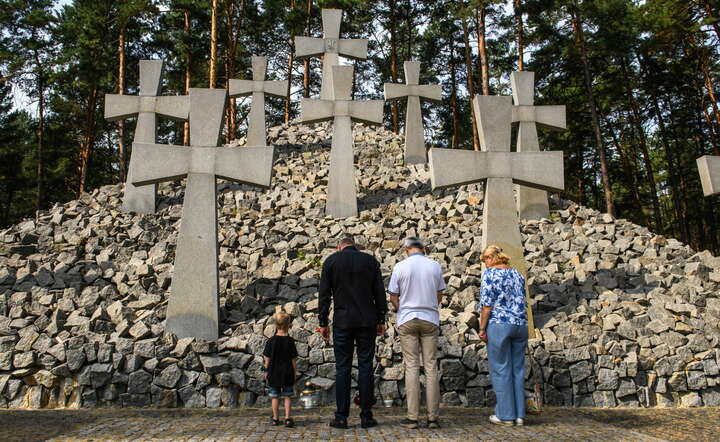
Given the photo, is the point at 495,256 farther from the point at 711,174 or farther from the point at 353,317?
the point at 711,174

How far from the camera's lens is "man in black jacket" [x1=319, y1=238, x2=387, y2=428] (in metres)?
4.64

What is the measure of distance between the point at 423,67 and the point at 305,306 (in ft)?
80.8

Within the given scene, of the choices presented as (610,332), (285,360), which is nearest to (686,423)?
(610,332)

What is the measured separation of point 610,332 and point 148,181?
6505 mm

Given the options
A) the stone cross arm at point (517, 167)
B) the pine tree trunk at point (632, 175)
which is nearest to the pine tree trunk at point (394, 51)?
the pine tree trunk at point (632, 175)

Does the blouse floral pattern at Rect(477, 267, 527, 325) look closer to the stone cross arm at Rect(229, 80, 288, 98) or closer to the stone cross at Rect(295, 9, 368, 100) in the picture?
the stone cross arm at Rect(229, 80, 288, 98)

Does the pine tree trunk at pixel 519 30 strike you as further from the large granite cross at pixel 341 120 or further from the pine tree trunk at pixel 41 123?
the pine tree trunk at pixel 41 123

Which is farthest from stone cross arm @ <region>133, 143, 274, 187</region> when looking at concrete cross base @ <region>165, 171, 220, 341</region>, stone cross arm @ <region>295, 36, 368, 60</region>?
stone cross arm @ <region>295, 36, 368, 60</region>

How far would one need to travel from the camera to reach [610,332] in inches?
283

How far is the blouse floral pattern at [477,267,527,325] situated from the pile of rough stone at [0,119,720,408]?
1.57m

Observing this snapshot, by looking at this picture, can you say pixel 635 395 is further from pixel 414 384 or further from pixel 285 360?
pixel 285 360

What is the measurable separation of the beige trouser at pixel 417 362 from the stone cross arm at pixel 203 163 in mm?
3483

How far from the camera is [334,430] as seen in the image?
455 centimetres

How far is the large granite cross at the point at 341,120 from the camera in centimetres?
1203
